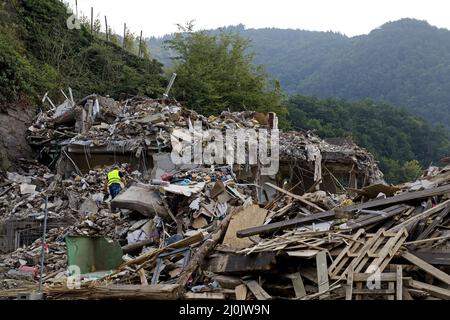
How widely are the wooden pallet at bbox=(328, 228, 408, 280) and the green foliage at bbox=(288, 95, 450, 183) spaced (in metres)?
26.1

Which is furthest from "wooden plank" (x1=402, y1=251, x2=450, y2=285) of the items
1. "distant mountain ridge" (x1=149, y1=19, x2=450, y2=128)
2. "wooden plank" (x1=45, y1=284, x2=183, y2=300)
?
"distant mountain ridge" (x1=149, y1=19, x2=450, y2=128)

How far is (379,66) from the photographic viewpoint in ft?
179

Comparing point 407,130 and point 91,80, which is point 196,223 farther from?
point 407,130

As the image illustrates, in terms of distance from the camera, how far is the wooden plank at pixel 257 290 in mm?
5031

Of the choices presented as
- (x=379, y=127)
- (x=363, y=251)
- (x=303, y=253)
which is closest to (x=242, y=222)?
(x=303, y=253)

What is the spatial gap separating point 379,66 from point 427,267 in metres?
52.7

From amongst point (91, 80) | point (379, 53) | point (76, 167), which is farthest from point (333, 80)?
point (76, 167)

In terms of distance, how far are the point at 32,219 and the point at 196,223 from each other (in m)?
3.62

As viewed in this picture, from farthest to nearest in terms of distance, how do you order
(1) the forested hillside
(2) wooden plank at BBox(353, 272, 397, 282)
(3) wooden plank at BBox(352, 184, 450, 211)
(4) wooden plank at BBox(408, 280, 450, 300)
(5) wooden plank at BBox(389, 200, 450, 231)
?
1. (1) the forested hillside
2. (3) wooden plank at BBox(352, 184, 450, 211)
3. (5) wooden plank at BBox(389, 200, 450, 231)
4. (2) wooden plank at BBox(353, 272, 397, 282)
5. (4) wooden plank at BBox(408, 280, 450, 300)

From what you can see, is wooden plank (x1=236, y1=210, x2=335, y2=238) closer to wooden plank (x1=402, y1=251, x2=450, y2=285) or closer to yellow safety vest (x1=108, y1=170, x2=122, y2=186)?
wooden plank (x1=402, y1=251, x2=450, y2=285)

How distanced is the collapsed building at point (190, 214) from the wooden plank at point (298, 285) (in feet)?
0.04

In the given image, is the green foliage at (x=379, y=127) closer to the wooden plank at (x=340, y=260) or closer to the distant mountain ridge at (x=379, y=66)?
the distant mountain ridge at (x=379, y=66)

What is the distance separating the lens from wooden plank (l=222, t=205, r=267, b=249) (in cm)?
609

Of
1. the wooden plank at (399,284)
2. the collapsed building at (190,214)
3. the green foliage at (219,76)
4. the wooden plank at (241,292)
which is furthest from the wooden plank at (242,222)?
the green foliage at (219,76)
